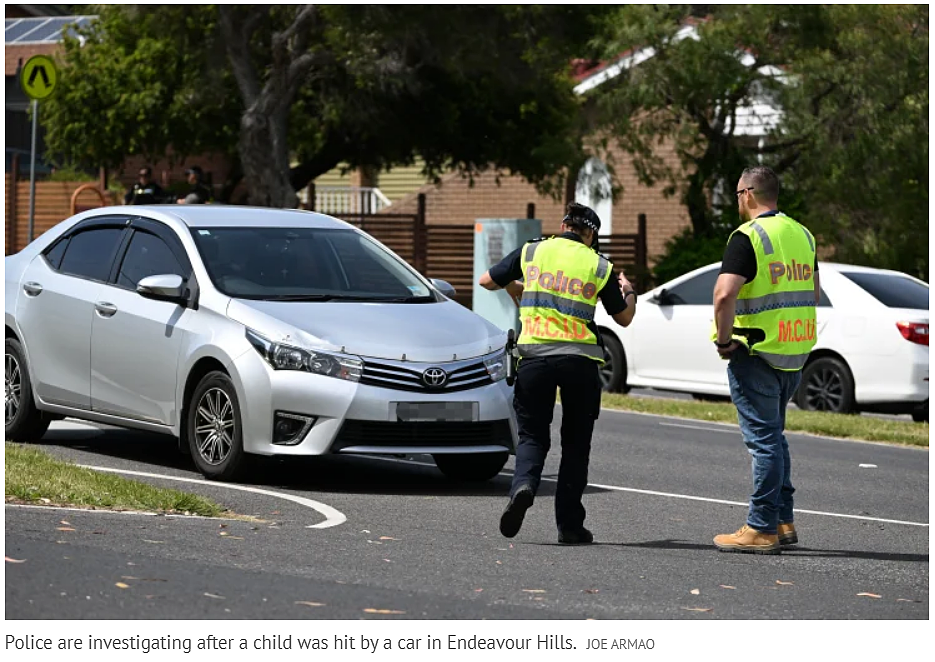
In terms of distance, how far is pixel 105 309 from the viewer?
38.0ft

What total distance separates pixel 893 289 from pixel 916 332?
0.84m

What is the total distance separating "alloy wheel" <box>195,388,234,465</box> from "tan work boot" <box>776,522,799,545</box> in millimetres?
3303

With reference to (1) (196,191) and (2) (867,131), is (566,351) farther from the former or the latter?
(2) (867,131)

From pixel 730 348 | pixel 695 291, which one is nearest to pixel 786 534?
pixel 730 348

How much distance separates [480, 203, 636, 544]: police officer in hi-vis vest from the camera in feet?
29.3

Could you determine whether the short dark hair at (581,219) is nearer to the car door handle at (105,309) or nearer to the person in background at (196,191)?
the car door handle at (105,309)

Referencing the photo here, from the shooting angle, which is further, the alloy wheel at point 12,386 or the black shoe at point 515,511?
the alloy wheel at point 12,386

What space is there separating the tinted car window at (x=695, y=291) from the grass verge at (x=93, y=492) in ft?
30.8

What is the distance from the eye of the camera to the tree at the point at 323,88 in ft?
90.8

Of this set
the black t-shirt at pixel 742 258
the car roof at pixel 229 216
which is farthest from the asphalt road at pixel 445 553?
the car roof at pixel 229 216

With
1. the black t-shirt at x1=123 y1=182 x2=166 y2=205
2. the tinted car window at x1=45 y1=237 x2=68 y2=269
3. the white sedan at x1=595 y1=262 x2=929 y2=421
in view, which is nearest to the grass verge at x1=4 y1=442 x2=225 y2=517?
the tinted car window at x1=45 y1=237 x2=68 y2=269

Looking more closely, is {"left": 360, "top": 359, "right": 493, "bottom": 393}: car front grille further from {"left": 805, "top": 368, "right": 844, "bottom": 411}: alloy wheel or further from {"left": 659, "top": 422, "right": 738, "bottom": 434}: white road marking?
{"left": 805, "top": 368, "right": 844, "bottom": 411}: alloy wheel

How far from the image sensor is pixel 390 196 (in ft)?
157

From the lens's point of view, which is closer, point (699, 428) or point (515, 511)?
point (515, 511)
